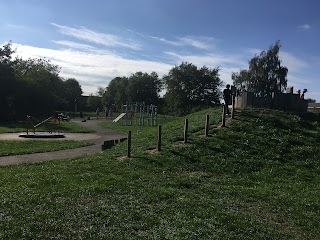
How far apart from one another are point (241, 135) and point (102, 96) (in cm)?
9963

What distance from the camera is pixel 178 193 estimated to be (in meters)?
8.85

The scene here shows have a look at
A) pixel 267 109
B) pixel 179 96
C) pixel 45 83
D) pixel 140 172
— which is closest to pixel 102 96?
pixel 179 96

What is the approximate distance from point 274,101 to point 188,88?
54.2 m

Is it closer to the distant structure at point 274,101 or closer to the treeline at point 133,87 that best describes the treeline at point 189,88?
the treeline at point 133,87

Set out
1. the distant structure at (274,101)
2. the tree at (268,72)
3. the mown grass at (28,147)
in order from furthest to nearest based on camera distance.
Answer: the tree at (268,72)
the distant structure at (274,101)
the mown grass at (28,147)

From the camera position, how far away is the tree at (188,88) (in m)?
76.6

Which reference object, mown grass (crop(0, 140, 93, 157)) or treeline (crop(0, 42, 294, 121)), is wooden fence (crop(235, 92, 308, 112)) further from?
treeline (crop(0, 42, 294, 121))

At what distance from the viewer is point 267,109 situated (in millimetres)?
22156

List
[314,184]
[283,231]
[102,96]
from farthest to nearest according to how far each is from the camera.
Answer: [102,96] → [314,184] → [283,231]

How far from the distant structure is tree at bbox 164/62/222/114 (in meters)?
50.3

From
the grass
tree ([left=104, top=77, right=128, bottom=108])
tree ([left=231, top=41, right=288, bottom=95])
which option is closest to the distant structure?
the grass

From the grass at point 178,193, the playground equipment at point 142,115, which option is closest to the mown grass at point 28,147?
the grass at point 178,193

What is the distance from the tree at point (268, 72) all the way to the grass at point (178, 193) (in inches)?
1613

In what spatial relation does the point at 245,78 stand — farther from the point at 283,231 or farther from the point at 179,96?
the point at 283,231
